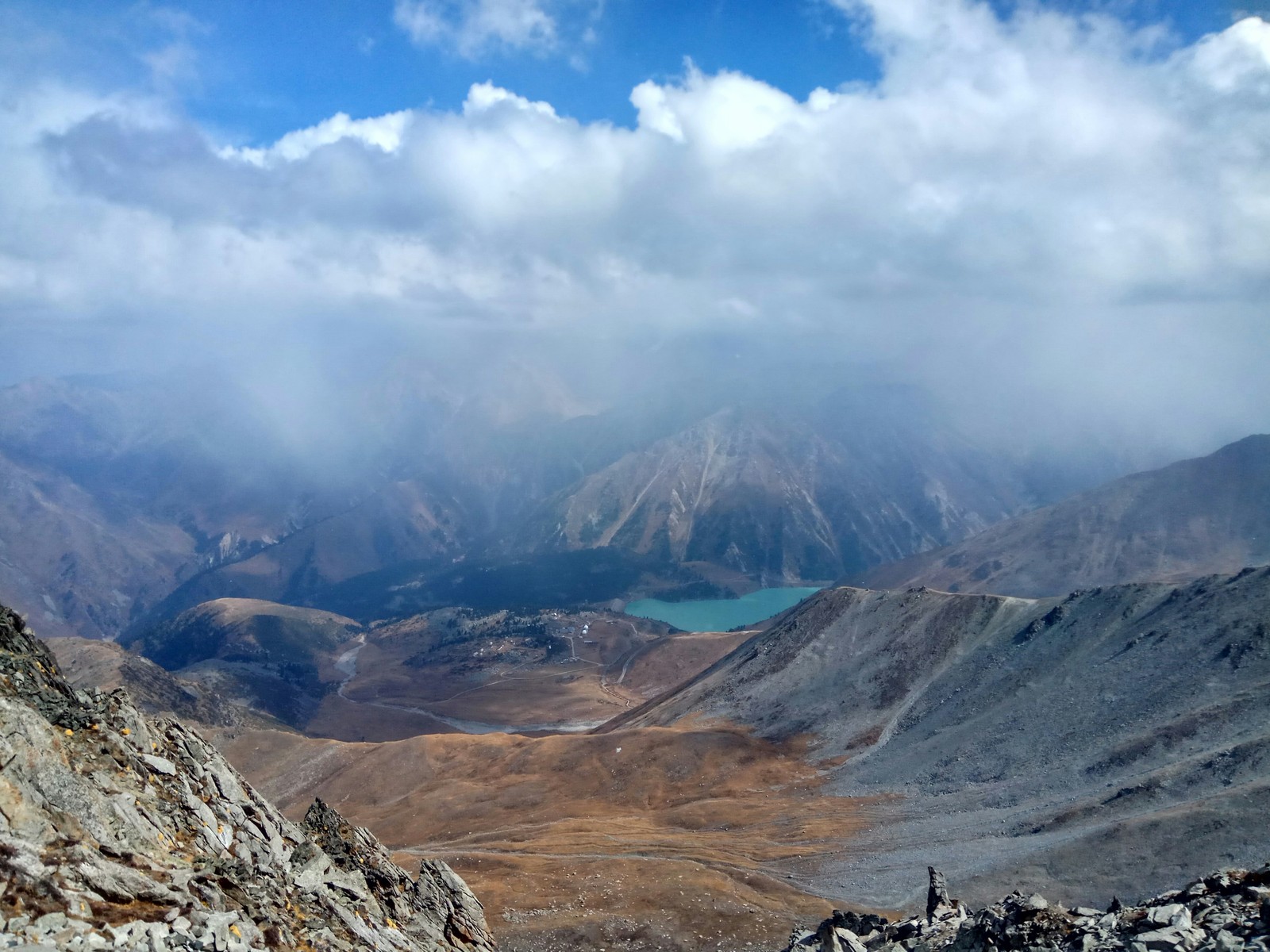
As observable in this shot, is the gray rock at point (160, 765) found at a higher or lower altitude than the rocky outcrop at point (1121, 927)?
higher

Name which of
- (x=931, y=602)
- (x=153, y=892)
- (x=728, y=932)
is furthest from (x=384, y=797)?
(x=153, y=892)

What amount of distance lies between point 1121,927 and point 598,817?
68693mm

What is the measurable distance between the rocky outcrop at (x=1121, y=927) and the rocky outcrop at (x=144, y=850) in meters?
18.1

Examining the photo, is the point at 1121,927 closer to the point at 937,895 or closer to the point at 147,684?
→ the point at 937,895

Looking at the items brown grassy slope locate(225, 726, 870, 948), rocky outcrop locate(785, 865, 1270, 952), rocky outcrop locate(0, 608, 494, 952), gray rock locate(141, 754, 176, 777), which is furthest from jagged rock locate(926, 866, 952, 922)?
gray rock locate(141, 754, 176, 777)

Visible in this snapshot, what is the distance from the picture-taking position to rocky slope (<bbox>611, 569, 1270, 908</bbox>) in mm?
58781

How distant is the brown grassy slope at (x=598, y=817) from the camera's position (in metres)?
52.5

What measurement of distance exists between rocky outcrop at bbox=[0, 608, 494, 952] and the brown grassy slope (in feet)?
87.2

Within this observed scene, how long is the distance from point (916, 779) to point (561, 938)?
51108 mm

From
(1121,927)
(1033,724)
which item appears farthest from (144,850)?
(1033,724)

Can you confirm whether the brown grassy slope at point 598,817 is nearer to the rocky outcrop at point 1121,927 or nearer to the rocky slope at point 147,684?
the rocky outcrop at point 1121,927

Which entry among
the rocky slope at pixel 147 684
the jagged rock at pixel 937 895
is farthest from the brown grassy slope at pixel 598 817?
the rocky slope at pixel 147 684

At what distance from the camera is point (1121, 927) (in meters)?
25.5

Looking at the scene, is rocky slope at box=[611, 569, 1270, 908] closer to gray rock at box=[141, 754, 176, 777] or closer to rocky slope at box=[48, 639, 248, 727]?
gray rock at box=[141, 754, 176, 777]
